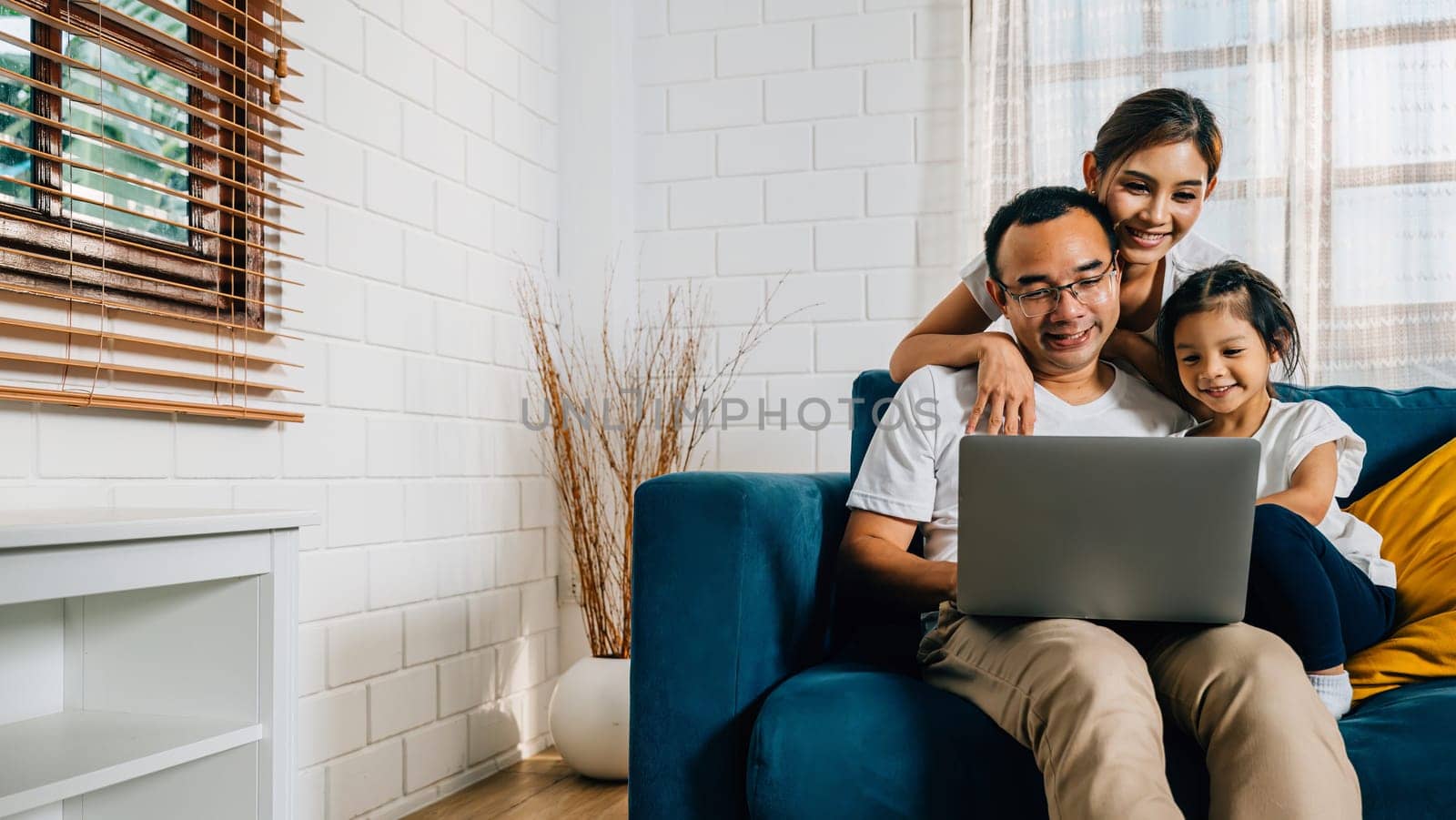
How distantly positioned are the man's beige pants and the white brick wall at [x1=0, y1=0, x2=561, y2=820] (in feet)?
4.11

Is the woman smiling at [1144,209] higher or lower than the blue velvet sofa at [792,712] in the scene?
higher

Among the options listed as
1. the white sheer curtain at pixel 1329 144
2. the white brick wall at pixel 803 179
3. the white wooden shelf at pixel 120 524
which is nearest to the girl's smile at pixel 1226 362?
the white sheer curtain at pixel 1329 144

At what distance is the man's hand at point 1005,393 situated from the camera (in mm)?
1725

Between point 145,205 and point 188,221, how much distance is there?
0.31 ft

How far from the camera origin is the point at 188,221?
6.06ft

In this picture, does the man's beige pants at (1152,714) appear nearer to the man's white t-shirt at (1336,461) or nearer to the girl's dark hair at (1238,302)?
the man's white t-shirt at (1336,461)

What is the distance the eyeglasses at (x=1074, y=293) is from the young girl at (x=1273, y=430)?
0.11 m

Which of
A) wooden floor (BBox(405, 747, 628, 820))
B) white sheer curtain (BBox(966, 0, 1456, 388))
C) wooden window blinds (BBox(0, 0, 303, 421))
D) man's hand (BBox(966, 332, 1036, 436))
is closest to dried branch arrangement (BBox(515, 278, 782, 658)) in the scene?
wooden floor (BBox(405, 747, 628, 820))

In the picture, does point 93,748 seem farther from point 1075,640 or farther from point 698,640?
point 1075,640

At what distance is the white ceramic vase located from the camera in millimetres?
2523

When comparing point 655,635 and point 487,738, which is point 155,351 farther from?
point 487,738

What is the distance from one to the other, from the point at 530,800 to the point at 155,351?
Result: 1.25m

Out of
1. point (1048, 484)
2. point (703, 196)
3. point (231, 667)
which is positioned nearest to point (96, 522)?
point (231, 667)

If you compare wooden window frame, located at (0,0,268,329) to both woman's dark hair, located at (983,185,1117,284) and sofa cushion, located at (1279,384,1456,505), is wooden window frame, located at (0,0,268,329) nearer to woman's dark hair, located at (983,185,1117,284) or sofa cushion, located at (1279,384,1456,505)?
woman's dark hair, located at (983,185,1117,284)
